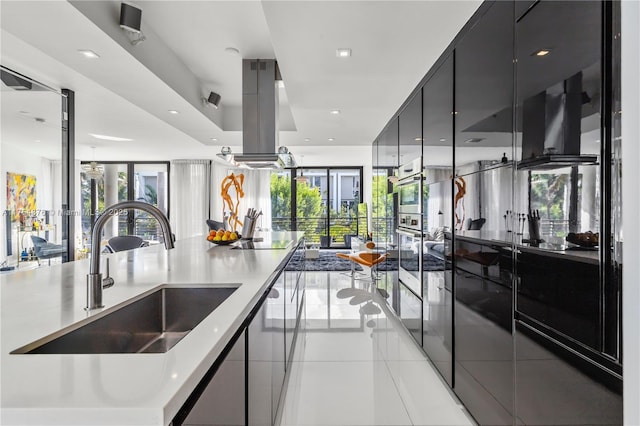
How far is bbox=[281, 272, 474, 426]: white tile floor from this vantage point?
1903mm

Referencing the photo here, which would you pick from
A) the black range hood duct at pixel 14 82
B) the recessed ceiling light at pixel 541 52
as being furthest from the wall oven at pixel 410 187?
the black range hood duct at pixel 14 82

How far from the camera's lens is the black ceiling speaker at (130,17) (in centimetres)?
231

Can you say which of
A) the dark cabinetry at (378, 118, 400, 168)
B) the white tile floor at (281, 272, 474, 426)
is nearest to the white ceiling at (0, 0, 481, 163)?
the dark cabinetry at (378, 118, 400, 168)

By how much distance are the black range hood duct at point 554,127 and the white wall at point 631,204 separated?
0.78 meters

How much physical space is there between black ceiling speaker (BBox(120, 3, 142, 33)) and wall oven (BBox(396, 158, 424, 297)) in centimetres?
239

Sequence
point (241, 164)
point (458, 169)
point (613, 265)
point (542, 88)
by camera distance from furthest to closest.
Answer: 1. point (241, 164)
2. point (458, 169)
3. point (542, 88)
4. point (613, 265)

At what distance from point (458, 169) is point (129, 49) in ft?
8.47

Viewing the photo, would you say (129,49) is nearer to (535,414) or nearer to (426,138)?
(426,138)

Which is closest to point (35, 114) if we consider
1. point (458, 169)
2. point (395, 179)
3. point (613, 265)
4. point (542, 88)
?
point (395, 179)

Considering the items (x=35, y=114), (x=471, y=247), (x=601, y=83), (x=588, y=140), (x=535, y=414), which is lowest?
(x=535, y=414)

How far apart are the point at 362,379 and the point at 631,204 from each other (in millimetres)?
2270

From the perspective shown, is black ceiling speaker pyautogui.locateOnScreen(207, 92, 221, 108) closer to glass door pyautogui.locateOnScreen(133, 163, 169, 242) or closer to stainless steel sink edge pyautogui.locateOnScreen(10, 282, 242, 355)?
stainless steel sink edge pyautogui.locateOnScreen(10, 282, 242, 355)

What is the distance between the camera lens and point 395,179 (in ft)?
12.2

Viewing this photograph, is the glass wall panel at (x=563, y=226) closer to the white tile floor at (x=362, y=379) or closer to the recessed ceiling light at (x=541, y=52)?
the recessed ceiling light at (x=541, y=52)
